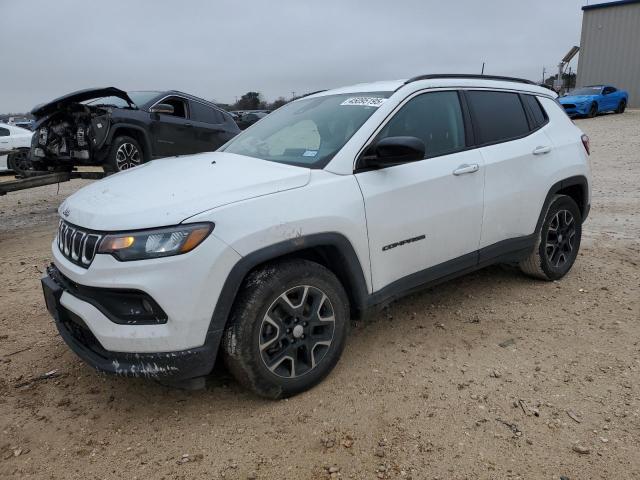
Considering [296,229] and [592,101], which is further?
[592,101]

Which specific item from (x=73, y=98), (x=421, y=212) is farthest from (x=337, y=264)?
(x=73, y=98)

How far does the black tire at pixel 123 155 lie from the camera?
24.8ft

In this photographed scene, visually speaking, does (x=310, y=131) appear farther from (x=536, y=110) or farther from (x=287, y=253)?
(x=536, y=110)

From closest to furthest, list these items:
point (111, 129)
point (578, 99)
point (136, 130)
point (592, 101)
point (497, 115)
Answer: point (497, 115) → point (111, 129) → point (136, 130) → point (592, 101) → point (578, 99)

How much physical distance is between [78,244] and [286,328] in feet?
3.80

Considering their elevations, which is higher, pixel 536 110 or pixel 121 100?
pixel 121 100

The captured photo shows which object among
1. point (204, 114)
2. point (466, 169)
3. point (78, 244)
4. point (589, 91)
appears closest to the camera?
point (78, 244)

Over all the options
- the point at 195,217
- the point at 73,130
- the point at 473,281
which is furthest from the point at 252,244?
the point at 73,130

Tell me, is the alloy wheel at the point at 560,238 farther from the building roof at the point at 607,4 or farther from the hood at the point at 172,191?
the building roof at the point at 607,4

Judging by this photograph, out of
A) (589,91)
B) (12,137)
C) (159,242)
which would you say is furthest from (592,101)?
(159,242)

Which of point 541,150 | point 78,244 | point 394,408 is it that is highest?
point 78,244

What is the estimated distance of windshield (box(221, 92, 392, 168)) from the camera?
124 inches

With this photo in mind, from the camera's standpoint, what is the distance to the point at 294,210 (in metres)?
2.70

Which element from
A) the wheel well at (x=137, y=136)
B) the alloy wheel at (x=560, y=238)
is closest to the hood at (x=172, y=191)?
the alloy wheel at (x=560, y=238)
